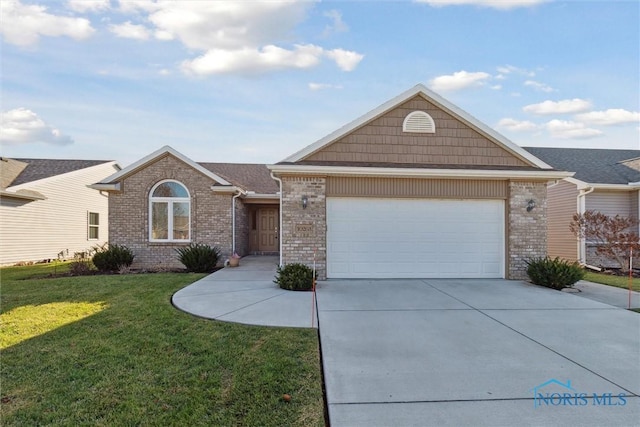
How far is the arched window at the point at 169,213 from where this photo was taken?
12.8m

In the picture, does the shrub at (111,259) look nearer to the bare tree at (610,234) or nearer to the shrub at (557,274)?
the shrub at (557,274)

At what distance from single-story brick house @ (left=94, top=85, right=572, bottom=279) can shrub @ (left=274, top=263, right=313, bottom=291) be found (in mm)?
839

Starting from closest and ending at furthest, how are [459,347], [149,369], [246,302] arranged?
[149,369], [459,347], [246,302]

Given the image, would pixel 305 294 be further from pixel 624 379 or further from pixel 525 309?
pixel 624 379

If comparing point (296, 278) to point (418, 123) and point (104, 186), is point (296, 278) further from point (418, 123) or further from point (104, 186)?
point (104, 186)

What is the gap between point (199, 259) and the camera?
1160 centimetres

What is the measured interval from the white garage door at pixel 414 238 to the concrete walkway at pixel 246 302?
2211mm

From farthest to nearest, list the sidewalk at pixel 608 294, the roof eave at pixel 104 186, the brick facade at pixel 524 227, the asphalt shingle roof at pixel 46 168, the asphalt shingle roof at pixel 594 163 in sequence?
the asphalt shingle roof at pixel 46 168 → the asphalt shingle roof at pixel 594 163 → the roof eave at pixel 104 186 → the brick facade at pixel 524 227 → the sidewalk at pixel 608 294

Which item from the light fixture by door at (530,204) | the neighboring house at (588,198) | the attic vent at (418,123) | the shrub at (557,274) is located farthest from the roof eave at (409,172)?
the neighboring house at (588,198)

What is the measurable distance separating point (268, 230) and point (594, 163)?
15564 mm

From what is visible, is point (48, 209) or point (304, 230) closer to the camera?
point (304, 230)

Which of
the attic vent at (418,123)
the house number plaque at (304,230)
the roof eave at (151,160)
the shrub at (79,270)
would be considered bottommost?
the shrub at (79,270)

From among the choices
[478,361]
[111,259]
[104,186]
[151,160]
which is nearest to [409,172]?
[478,361]

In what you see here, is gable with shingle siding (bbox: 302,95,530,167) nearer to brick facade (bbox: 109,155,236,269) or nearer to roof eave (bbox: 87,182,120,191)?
brick facade (bbox: 109,155,236,269)
